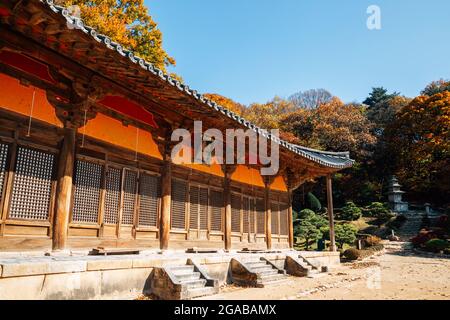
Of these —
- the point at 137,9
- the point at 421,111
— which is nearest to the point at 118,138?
the point at 137,9

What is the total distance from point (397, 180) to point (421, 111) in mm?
8344

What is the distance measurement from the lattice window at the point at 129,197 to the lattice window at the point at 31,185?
6.93 ft

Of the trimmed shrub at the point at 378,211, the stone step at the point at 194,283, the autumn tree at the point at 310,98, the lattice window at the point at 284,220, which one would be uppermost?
the autumn tree at the point at 310,98

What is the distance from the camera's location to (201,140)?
11469mm

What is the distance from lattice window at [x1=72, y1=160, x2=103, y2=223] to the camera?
8086 millimetres

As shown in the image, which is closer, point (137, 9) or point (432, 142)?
point (137, 9)

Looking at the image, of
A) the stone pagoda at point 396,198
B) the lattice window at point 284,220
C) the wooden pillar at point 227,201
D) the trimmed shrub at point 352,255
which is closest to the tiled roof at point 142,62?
the wooden pillar at point 227,201

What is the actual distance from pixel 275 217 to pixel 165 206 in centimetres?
787

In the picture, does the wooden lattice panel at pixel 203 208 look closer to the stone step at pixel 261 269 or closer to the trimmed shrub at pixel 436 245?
the stone step at pixel 261 269

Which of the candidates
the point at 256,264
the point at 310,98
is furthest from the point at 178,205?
the point at 310,98

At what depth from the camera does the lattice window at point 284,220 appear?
16.7 meters

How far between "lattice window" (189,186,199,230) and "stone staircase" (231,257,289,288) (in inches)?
84.1

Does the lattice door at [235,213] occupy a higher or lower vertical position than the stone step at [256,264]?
higher
